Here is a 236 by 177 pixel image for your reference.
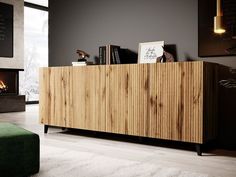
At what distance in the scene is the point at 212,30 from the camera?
10.1 feet

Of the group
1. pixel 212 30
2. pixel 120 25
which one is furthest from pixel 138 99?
pixel 120 25

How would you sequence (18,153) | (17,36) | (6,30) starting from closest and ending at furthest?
(18,153) < (6,30) < (17,36)

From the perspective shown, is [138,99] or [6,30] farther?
[6,30]

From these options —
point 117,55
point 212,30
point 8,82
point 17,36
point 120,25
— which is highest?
point 17,36

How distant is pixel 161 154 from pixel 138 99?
1.90 ft

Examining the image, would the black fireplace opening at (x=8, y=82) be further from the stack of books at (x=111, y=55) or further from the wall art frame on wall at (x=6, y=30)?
the stack of books at (x=111, y=55)

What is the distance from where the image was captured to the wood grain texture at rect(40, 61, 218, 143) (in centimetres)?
276

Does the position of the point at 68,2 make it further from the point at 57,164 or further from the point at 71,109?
the point at 57,164

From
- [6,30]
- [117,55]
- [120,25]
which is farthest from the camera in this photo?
[6,30]

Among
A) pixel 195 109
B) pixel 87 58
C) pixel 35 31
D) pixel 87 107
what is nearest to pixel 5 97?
pixel 35 31

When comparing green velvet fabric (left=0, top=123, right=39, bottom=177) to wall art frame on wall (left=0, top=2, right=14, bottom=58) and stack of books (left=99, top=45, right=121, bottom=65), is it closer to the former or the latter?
stack of books (left=99, top=45, right=121, bottom=65)

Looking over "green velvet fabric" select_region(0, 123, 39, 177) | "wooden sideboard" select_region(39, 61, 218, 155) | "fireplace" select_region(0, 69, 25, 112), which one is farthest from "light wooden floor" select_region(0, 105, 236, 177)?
"fireplace" select_region(0, 69, 25, 112)

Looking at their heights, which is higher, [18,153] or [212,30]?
[212,30]

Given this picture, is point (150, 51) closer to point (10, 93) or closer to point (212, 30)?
point (212, 30)
